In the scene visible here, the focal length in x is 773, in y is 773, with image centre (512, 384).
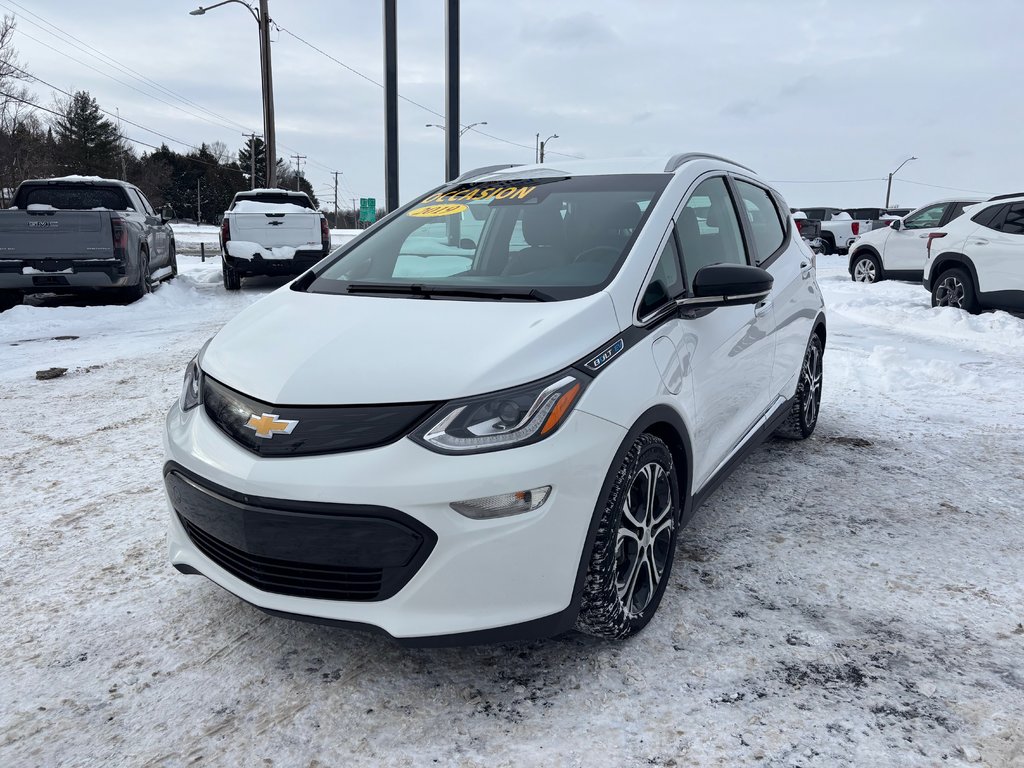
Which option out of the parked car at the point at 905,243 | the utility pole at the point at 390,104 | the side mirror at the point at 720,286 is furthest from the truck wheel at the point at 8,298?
the parked car at the point at 905,243

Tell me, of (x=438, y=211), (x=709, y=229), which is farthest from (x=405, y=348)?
(x=709, y=229)

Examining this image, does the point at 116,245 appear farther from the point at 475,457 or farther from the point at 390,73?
the point at 475,457

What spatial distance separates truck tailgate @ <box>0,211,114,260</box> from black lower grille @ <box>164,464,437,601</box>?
9.42 m

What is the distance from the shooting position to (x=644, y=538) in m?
2.71

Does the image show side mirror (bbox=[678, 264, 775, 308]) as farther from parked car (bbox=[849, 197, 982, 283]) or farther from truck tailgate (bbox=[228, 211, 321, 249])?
parked car (bbox=[849, 197, 982, 283])

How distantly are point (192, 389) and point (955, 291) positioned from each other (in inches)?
425

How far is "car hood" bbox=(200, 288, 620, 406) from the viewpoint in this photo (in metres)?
2.27

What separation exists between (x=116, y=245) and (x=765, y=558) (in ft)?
32.5

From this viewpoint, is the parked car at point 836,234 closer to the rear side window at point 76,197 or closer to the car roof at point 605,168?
the rear side window at point 76,197

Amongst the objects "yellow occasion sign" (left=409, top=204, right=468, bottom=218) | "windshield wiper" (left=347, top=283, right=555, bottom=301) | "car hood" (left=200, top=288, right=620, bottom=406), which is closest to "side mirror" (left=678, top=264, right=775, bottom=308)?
"car hood" (left=200, top=288, right=620, bottom=406)

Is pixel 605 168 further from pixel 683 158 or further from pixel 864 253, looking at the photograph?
pixel 864 253

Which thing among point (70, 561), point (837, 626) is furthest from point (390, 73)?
point (837, 626)

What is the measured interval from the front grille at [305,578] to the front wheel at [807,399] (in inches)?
133

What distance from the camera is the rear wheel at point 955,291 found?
10438 mm
